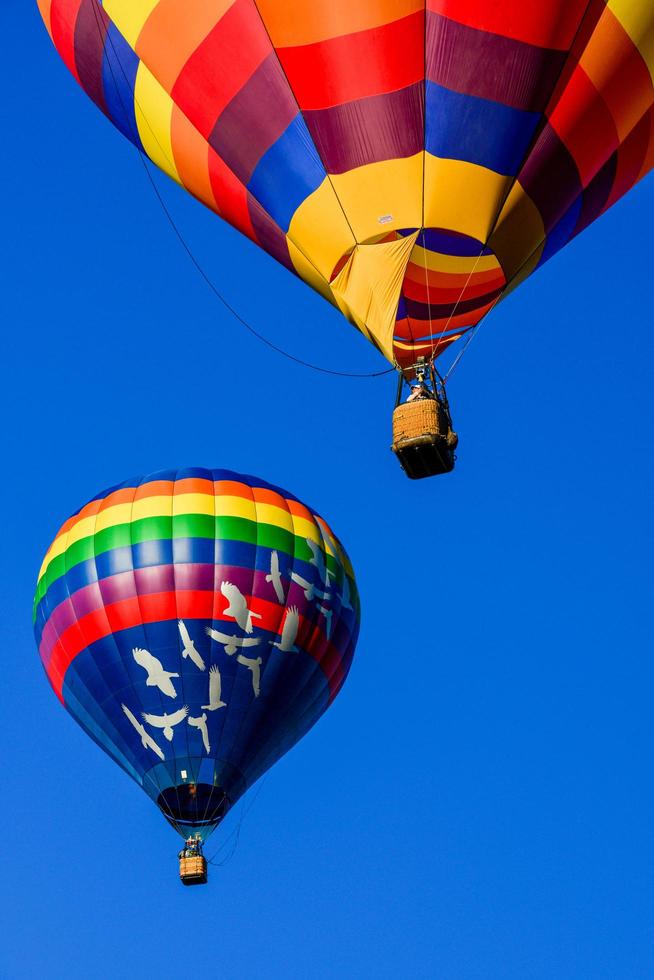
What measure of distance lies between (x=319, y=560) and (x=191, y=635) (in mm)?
1567

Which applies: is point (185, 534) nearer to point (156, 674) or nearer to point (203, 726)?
point (156, 674)

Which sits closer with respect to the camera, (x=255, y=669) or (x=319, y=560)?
(x=255, y=669)

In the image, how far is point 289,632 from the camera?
1872 cm

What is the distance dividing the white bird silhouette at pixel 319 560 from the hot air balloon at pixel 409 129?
330cm

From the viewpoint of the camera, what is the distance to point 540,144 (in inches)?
606

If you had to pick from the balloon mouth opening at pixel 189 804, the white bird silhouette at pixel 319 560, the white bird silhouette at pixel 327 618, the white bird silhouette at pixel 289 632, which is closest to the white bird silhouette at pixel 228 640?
the white bird silhouette at pixel 289 632

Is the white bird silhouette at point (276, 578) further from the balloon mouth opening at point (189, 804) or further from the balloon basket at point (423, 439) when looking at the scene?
the balloon basket at point (423, 439)

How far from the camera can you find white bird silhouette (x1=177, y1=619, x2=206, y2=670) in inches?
723

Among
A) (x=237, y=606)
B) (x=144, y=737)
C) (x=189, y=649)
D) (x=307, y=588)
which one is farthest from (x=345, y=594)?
(x=144, y=737)

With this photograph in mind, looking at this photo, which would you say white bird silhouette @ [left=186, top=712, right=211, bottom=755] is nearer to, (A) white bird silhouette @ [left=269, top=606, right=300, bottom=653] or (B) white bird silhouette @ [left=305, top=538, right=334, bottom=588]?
(A) white bird silhouette @ [left=269, top=606, right=300, bottom=653]

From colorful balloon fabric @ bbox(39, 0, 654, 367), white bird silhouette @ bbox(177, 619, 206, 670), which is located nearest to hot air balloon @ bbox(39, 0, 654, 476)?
colorful balloon fabric @ bbox(39, 0, 654, 367)

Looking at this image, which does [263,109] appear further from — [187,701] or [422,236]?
[187,701]

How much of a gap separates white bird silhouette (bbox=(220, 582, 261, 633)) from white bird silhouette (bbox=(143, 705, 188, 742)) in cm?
92

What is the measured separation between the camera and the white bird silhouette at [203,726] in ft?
60.3
